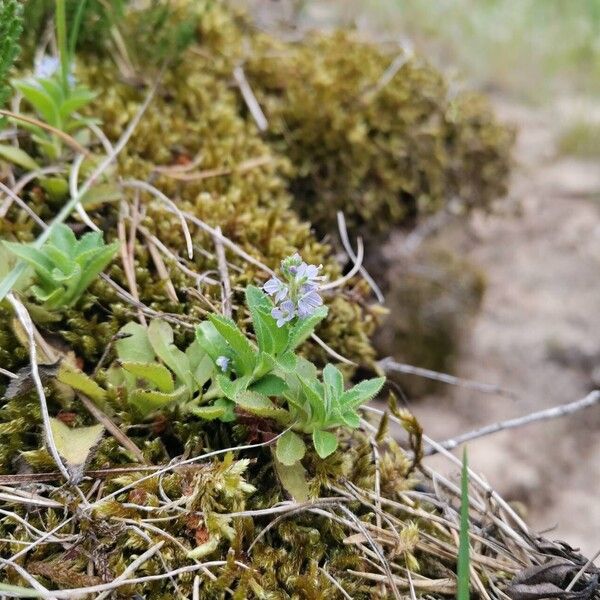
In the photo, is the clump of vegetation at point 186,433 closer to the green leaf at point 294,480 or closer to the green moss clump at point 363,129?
the green leaf at point 294,480

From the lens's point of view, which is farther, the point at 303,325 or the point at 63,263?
the point at 63,263

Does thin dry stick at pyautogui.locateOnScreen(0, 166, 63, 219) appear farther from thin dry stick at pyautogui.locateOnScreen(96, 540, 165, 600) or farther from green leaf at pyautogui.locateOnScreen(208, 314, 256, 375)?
thin dry stick at pyautogui.locateOnScreen(96, 540, 165, 600)

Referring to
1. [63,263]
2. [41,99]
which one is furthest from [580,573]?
[41,99]

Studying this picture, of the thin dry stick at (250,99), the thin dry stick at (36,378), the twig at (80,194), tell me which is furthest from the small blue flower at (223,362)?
the thin dry stick at (250,99)

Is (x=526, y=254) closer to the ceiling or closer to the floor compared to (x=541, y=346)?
closer to the ceiling

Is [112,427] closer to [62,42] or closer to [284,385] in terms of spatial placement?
[284,385]

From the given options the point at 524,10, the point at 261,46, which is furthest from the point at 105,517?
Answer: the point at 524,10
